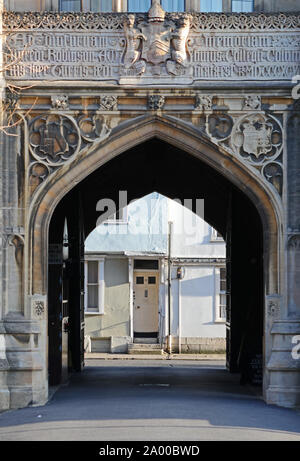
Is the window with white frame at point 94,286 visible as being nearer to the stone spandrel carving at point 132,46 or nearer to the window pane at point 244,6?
the window pane at point 244,6

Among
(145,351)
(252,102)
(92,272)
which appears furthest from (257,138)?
(92,272)

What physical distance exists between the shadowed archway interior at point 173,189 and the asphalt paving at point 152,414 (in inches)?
94.5

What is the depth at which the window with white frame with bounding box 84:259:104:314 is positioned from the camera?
2905cm

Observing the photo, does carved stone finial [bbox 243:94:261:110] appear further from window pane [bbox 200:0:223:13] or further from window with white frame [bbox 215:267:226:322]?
window with white frame [bbox 215:267:226:322]

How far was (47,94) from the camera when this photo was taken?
14.0m

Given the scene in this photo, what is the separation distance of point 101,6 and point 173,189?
23.1 feet

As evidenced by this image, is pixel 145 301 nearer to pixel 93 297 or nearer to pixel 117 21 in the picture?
pixel 93 297

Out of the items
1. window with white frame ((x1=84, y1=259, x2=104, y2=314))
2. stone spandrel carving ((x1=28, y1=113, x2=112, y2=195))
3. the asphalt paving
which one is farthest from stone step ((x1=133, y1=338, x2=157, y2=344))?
stone spandrel carving ((x1=28, y1=113, x2=112, y2=195))

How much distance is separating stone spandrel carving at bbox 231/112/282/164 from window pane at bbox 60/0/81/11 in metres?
3.25

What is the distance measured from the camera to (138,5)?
48.6ft

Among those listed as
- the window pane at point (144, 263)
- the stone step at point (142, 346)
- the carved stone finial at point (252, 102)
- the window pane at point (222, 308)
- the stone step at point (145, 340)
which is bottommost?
the stone step at point (142, 346)

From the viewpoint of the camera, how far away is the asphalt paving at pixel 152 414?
10.5m

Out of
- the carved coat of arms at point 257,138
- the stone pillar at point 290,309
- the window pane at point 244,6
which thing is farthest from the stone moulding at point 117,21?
the carved coat of arms at point 257,138

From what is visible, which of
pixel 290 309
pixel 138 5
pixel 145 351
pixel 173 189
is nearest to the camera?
pixel 290 309
